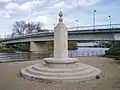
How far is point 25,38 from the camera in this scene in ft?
210

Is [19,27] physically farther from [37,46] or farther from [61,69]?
[61,69]

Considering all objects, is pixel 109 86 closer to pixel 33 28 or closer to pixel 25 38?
pixel 25 38

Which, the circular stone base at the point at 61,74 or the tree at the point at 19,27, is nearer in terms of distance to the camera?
the circular stone base at the point at 61,74

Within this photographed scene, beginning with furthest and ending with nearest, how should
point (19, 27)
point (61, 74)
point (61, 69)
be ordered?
point (19, 27) → point (61, 69) → point (61, 74)

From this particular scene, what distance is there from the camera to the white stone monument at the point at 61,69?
1188 centimetres

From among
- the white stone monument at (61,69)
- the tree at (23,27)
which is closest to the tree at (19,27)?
the tree at (23,27)

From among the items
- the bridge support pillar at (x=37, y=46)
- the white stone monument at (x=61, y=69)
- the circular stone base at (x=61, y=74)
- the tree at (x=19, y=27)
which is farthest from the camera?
the tree at (x=19, y=27)

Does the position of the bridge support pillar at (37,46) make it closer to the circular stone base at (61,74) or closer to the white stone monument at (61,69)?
the white stone monument at (61,69)

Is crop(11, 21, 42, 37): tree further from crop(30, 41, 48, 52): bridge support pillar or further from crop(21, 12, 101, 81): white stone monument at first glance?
crop(21, 12, 101, 81): white stone monument

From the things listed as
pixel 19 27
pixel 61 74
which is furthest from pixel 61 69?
pixel 19 27

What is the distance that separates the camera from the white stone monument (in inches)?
468

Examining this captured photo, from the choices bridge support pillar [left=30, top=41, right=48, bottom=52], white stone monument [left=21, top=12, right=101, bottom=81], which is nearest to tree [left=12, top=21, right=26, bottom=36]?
bridge support pillar [left=30, top=41, right=48, bottom=52]

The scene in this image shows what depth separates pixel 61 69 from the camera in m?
12.6

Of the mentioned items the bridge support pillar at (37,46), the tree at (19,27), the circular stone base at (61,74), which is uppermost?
the tree at (19,27)
